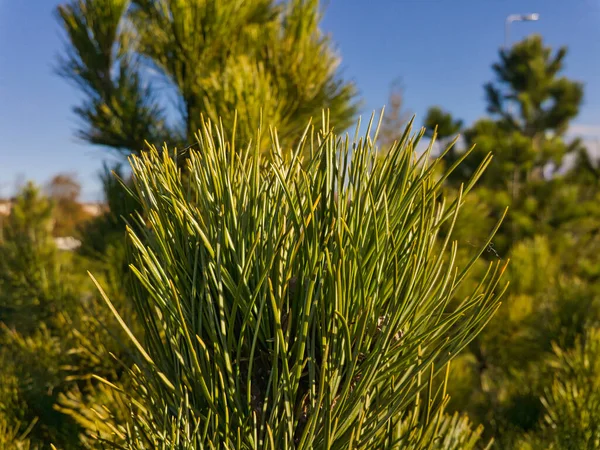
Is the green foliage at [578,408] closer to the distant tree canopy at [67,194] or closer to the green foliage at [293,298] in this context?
the green foliage at [293,298]

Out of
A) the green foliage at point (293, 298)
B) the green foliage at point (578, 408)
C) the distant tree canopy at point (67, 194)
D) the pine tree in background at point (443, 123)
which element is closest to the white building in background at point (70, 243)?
the green foliage at point (293, 298)

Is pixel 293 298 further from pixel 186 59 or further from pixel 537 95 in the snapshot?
pixel 537 95

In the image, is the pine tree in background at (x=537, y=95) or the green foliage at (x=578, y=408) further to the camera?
the pine tree in background at (x=537, y=95)

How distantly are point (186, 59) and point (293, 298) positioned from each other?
799 millimetres

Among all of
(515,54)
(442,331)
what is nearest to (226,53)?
(442,331)

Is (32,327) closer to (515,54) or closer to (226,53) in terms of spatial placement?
(226,53)

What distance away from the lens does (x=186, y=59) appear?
110 cm

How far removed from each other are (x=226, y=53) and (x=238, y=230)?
0.79m

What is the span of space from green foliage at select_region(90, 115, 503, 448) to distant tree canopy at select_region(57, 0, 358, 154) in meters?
0.53

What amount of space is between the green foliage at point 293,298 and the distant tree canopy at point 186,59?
0.53m

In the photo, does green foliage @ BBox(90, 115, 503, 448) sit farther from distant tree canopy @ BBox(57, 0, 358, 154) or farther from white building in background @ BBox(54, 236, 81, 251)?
white building in background @ BBox(54, 236, 81, 251)

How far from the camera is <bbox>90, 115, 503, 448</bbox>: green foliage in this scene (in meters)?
0.41

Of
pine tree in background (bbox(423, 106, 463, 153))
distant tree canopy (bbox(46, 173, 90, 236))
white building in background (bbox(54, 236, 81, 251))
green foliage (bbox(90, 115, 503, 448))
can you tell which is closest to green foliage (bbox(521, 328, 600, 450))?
green foliage (bbox(90, 115, 503, 448))

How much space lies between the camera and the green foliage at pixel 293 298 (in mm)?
410
